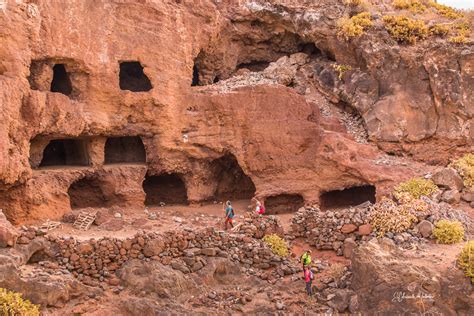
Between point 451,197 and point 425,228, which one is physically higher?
point 451,197

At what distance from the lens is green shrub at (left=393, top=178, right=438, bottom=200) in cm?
1665

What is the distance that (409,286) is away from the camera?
12234 mm

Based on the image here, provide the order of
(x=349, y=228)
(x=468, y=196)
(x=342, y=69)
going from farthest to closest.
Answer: (x=342, y=69) → (x=468, y=196) → (x=349, y=228)

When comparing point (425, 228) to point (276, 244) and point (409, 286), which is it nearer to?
point (409, 286)

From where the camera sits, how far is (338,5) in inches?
894

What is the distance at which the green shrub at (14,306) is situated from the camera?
11.1 m

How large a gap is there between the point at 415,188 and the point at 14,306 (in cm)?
1281

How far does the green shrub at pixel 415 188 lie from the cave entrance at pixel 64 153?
12541 mm

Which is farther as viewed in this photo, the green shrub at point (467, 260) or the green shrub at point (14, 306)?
the green shrub at point (467, 260)

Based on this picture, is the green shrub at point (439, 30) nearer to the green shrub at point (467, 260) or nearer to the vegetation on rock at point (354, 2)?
the vegetation on rock at point (354, 2)

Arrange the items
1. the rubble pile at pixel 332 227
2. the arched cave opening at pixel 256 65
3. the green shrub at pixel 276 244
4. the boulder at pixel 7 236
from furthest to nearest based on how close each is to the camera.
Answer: the arched cave opening at pixel 256 65 → the rubble pile at pixel 332 227 → the green shrub at pixel 276 244 → the boulder at pixel 7 236

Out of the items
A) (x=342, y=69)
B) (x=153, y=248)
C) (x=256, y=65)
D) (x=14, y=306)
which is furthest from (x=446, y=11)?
(x=14, y=306)

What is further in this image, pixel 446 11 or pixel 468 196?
pixel 446 11

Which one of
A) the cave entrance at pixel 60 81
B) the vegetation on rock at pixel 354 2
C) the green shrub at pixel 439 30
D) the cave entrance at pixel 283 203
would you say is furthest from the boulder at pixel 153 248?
the green shrub at pixel 439 30
